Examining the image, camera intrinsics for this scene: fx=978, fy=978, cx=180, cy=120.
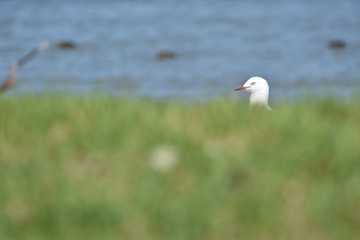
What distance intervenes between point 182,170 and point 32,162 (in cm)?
99

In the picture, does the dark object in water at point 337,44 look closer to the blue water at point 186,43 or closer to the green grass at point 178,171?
the blue water at point 186,43

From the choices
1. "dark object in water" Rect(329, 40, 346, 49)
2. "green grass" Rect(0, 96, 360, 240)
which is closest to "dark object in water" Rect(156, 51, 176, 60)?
"dark object in water" Rect(329, 40, 346, 49)

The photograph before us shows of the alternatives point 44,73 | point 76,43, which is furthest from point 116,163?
point 76,43

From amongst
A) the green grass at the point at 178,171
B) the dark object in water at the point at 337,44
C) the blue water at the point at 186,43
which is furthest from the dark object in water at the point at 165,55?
the green grass at the point at 178,171

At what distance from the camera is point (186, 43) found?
3559cm

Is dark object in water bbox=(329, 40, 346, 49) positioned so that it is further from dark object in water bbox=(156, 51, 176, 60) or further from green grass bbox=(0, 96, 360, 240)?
green grass bbox=(0, 96, 360, 240)

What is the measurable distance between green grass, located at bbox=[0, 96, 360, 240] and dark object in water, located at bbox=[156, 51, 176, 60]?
24.1 m

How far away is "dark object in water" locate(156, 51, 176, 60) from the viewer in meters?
31.6

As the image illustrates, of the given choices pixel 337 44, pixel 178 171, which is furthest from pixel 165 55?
pixel 178 171

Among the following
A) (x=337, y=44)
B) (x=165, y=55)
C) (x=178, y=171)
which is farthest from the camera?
(x=337, y=44)

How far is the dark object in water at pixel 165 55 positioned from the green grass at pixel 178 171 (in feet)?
79.2

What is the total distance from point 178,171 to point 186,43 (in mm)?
29602

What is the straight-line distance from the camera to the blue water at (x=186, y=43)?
26719mm

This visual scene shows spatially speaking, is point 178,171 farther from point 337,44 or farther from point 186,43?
point 186,43
